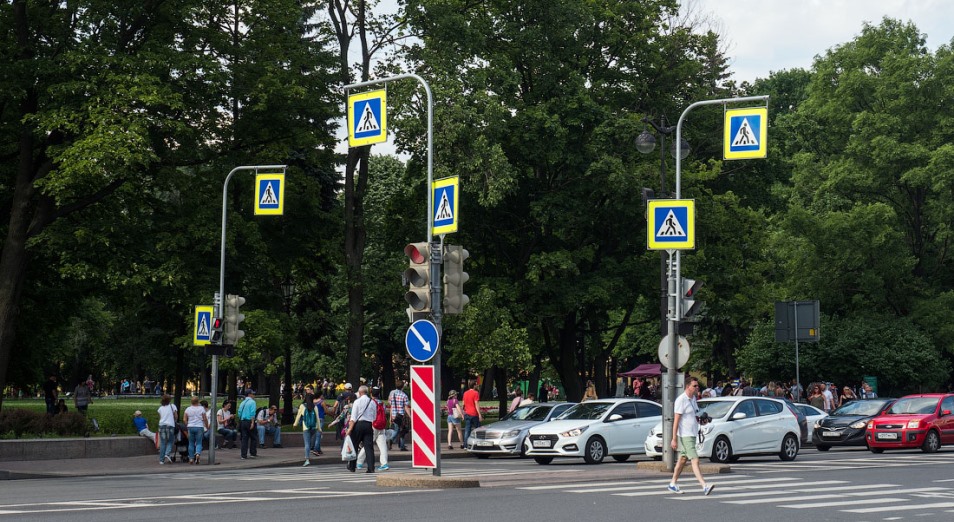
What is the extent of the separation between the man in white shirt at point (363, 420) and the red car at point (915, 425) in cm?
1415

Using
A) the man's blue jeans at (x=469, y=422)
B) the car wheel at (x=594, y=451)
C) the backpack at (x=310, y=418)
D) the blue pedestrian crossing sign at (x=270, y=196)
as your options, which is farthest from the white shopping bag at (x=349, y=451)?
the man's blue jeans at (x=469, y=422)

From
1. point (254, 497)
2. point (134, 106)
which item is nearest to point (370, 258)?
point (134, 106)

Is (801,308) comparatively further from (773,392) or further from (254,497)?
(254,497)

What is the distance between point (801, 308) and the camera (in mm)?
40250

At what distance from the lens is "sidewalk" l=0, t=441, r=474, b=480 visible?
26.2 m

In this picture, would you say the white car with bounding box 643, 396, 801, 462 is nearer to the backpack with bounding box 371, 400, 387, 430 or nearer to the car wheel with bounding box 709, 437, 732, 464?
the car wheel with bounding box 709, 437, 732, 464

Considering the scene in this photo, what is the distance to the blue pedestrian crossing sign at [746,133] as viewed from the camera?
2297cm

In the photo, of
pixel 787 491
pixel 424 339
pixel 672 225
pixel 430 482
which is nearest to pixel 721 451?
pixel 672 225

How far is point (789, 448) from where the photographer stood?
2817cm

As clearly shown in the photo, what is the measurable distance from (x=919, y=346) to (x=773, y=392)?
921cm

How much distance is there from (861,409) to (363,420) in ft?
55.3

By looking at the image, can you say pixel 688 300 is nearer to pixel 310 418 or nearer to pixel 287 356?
pixel 310 418

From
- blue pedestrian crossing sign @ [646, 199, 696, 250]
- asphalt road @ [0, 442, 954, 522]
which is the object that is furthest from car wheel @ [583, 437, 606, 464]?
blue pedestrian crossing sign @ [646, 199, 696, 250]

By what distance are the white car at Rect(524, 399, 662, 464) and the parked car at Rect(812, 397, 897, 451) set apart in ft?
24.3
